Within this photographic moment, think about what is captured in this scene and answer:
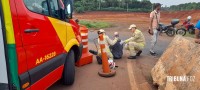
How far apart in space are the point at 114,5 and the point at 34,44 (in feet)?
112

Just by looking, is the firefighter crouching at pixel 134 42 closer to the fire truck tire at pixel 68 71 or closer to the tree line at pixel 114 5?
the fire truck tire at pixel 68 71

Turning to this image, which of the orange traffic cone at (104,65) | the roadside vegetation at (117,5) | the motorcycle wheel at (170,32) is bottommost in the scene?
the motorcycle wheel at (170,32)

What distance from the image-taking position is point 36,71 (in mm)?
4035

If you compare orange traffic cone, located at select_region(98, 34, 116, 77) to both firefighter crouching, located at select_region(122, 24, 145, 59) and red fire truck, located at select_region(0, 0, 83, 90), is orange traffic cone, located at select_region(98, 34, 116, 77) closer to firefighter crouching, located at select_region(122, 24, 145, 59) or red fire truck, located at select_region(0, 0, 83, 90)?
red fire truck, located at select_region(0, 0, 83, 90)

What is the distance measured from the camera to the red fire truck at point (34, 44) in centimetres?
339

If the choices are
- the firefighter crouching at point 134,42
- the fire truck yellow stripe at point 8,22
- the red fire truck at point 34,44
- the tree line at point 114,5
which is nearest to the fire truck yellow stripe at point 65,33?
the red fire truck at point 34,44

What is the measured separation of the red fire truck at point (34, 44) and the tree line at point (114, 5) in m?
30.5

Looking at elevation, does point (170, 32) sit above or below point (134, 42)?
below

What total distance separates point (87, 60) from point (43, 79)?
11.9 feet

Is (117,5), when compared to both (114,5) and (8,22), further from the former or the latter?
(8,22)

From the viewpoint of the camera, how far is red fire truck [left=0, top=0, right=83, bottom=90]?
3389 millimetres

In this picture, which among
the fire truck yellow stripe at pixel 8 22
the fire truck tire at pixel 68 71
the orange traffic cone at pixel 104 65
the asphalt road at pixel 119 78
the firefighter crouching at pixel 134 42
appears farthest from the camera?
the firefighter crouching at pixel 134 42

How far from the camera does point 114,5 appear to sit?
123 ft

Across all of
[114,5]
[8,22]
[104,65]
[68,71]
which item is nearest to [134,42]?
[104,65]
